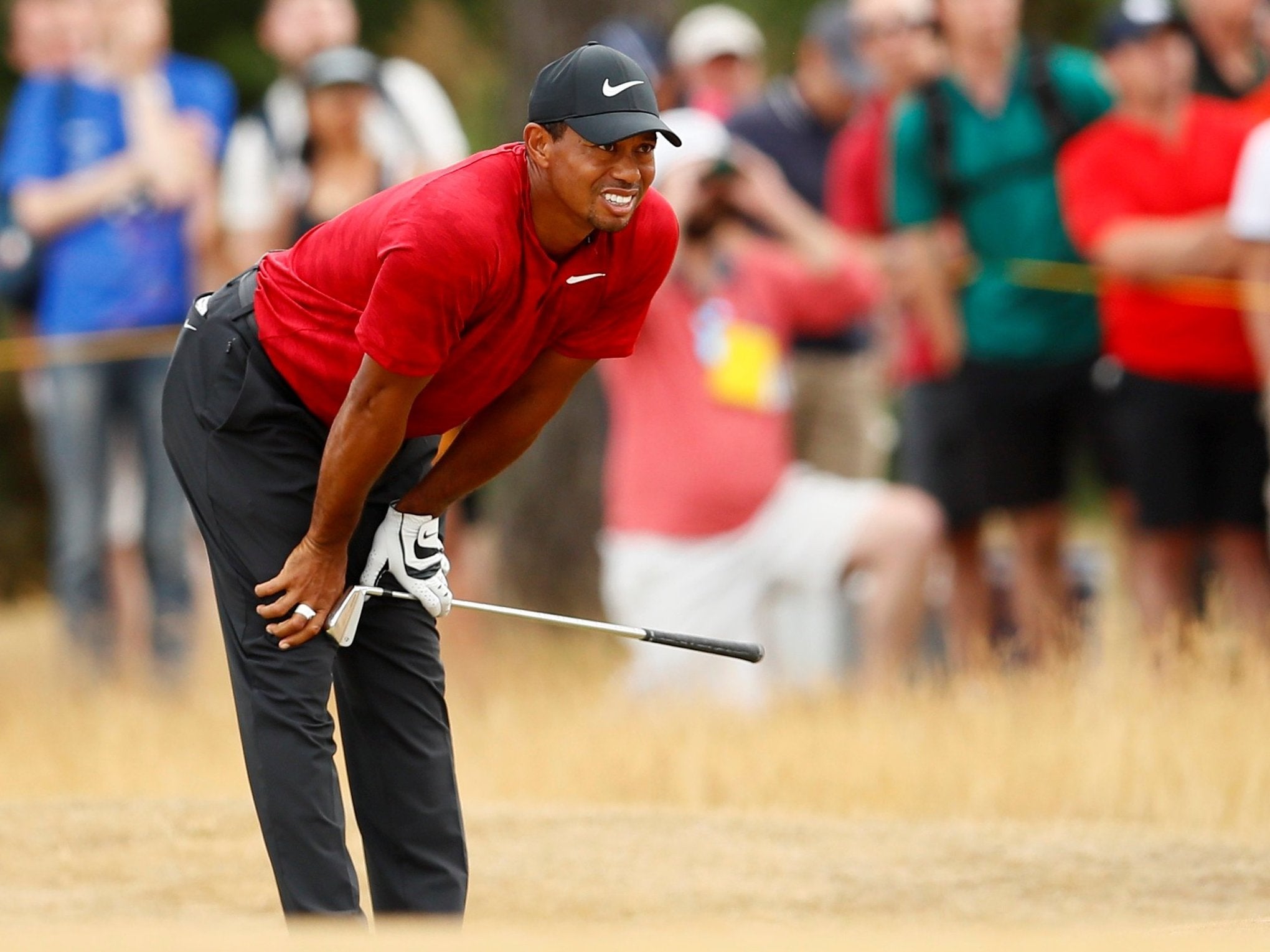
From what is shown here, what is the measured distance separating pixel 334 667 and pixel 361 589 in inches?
14.0

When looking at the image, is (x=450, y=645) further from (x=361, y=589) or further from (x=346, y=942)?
(x=346, y=942)

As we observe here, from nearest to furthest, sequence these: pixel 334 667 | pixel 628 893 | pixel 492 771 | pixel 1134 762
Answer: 1. pixel 334 667
2. pixel 628 893
3. pixel 1134 762
4. pixel 492 771

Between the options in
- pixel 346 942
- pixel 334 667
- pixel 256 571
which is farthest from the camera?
pixel 334 667

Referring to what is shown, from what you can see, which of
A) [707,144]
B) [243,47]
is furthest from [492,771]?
[243,47]

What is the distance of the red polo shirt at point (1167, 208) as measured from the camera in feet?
25.3

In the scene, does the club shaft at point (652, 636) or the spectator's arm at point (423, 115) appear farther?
the spectator's arm at point (423, 115)

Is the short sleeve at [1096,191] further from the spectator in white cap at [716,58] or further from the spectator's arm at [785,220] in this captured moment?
the spectator in white cap at [716,58]

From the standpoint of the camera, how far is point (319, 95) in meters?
8.05

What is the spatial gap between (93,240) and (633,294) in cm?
469

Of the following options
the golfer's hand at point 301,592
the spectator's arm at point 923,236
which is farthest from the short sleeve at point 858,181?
the golfer's hand at point 301,592

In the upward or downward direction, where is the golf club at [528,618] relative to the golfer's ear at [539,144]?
downward

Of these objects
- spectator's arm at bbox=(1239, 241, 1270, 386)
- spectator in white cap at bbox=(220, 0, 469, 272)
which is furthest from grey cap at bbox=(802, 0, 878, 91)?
spectator's arm at bbox=(1239, 241, 1270, 386)

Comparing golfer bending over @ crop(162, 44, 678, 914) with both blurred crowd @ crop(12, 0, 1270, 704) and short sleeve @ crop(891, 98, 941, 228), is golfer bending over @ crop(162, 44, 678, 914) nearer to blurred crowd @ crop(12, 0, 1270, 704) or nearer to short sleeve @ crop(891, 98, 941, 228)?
blurred crowd @ crop(12, 0, 1270, 704)

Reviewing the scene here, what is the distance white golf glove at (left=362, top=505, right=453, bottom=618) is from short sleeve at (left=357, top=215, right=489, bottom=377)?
552mm
